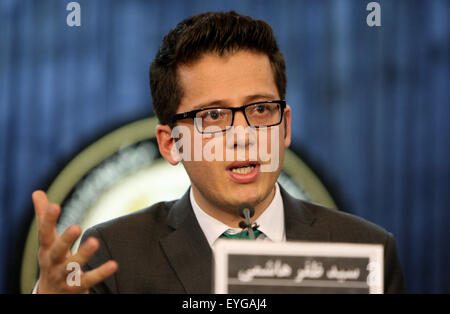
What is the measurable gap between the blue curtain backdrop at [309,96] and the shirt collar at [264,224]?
870 millimetres

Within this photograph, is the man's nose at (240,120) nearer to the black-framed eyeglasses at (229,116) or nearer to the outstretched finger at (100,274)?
the black-framed eyeglasses at (229,116)

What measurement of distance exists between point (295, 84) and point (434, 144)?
610 mm

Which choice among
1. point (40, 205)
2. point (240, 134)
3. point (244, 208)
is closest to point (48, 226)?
point (40, 205)

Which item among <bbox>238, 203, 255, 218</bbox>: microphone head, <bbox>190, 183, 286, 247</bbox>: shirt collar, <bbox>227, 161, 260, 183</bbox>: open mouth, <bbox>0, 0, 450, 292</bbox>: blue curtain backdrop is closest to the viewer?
<bbox>238, 203, 255, 218</bbox>: microphone head

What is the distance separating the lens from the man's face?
1070 millimetres

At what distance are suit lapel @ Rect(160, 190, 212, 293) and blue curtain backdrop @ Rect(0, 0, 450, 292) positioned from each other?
3.03 ft

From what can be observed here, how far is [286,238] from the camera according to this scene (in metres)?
1.18

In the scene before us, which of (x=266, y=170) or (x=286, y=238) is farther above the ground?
(x=266, y=170)

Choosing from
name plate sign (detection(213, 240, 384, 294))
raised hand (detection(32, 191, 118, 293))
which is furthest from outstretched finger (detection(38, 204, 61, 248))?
name plate sign (detection(213, 240, 384, 294))

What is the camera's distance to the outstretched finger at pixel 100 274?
79 cm

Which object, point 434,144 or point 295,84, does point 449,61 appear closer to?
point 434,144

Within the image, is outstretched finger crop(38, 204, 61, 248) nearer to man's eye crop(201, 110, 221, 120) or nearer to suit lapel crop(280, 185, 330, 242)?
man's eye crop(201, 110, 221, 120)

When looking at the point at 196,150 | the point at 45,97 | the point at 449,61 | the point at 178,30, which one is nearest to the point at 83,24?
the point at 45,97

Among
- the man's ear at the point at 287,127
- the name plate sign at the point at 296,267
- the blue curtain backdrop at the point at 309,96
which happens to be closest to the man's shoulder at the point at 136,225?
the man's ear at the point at 287,127
